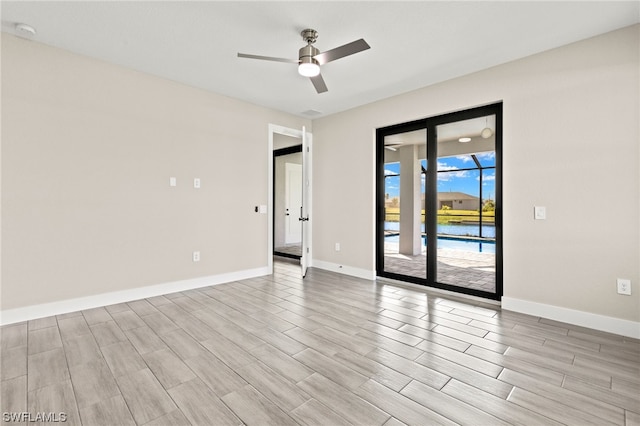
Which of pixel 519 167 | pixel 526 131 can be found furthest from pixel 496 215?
pixel 526 131

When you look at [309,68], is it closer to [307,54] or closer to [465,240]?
[307,54]

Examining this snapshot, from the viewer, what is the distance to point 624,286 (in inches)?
104

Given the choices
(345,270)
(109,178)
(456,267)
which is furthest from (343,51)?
(456,267)

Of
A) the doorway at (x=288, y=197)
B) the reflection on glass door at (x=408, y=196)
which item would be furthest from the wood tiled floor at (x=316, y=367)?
the reflection on glass door at (x=408, y=196)

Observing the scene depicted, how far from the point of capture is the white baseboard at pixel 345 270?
4.65 meters

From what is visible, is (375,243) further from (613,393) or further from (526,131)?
(613,393)

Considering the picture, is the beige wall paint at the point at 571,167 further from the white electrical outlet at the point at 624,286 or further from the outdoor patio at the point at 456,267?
the outdoor patio at the point at 456,267

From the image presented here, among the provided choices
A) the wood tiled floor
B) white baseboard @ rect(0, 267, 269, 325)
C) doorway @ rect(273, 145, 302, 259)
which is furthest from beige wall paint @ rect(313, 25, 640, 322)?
doorway @ rect(273, 145, 302, 259)

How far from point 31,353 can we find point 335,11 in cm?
351

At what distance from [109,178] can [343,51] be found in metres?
2.82

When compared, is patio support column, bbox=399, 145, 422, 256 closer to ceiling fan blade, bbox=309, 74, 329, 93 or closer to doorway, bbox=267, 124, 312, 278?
doorway, bbox=267, 124, 312, 278

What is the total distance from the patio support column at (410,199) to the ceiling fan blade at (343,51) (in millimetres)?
4393

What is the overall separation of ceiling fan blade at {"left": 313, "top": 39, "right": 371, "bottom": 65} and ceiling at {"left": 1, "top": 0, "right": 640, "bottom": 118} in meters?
0.26

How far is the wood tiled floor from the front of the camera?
5.36 feet
